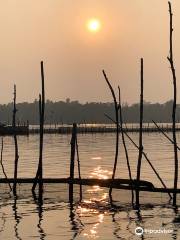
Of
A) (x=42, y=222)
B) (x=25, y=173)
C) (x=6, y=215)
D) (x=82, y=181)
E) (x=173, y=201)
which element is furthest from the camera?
(x=25, y=173)

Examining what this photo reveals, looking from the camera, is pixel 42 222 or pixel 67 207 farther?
pixel 67 207

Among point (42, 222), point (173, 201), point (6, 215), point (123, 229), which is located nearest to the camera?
point (123, 229)

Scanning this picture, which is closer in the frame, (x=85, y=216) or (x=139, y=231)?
(x=139, y=231)

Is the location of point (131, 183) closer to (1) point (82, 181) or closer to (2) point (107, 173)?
(1) point (82, 181)

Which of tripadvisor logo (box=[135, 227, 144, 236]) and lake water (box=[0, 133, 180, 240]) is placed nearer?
tripadvisor logo (box=[135, 227, 144, 236])

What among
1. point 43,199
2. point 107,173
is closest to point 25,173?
point 107,173

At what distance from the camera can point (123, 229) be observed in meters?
17.3

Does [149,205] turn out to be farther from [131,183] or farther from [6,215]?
[6,215]

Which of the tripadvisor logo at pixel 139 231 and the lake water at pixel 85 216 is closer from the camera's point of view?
the tripadvisor logo at pixel 139 231

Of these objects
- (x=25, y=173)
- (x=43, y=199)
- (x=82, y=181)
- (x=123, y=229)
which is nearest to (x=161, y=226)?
(x=123, y=229)

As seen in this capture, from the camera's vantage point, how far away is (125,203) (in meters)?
22.7

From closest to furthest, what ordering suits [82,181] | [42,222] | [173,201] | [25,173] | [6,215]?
[42,222] → [6,215] → [173,201] → [82,181] → [25,173]

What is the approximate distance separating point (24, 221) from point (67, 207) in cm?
327

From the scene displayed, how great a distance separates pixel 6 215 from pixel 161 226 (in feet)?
17.5
